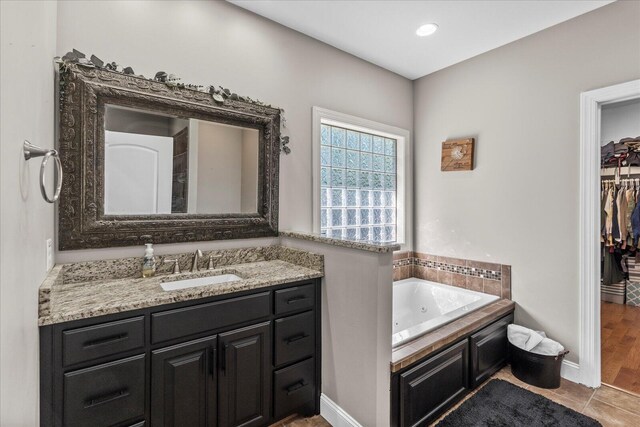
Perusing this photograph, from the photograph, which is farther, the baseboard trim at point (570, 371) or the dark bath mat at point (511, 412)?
the baseboard trim at point (570, 371)

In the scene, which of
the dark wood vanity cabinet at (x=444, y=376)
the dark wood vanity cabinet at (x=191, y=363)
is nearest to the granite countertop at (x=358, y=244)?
the dark wood vanity cabinet at (x=191, y=363)

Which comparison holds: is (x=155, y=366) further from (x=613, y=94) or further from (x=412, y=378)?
(x=613, y=94)

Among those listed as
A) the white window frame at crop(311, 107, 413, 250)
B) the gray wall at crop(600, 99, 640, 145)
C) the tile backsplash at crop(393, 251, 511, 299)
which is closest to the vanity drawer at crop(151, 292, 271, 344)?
the white window frame at crop(311, 107, 413, 250)

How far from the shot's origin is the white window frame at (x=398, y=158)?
2.70 meters

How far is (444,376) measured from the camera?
2012 millimetres

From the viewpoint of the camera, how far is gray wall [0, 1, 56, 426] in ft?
2.55

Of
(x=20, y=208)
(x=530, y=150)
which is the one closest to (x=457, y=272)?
(x=530, y=150)

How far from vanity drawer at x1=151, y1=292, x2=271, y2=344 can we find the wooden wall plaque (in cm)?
231

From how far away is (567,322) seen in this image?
2482 millimetres

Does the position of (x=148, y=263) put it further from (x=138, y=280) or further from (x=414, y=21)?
(x=414, y=21)

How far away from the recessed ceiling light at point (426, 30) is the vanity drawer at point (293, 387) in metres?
2.60

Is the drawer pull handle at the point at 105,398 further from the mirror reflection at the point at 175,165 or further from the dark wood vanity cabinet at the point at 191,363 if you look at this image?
the mirror reflection at the point at 175,165

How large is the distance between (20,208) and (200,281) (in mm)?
1097

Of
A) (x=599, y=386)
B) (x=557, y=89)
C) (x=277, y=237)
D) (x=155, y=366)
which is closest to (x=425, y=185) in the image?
(x=557, y=89)
